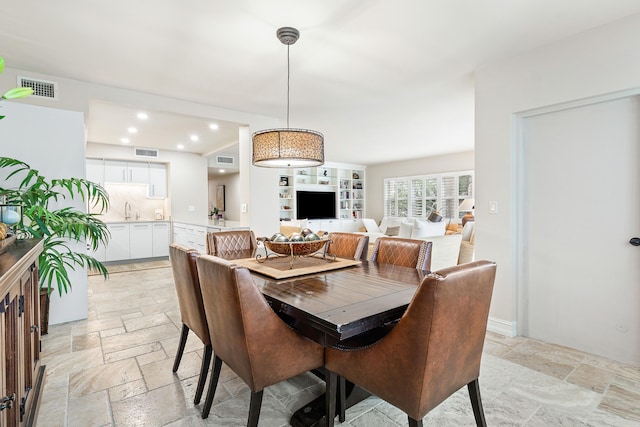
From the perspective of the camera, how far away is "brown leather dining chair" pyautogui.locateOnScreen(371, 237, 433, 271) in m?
2.36

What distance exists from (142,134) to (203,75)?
2.88 metres

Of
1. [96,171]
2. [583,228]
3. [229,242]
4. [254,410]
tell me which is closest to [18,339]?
[254,410]

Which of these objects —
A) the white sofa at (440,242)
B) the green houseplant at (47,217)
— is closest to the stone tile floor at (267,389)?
the green houseplant at (47,217)

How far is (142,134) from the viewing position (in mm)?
5434

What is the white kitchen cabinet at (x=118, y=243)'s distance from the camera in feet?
20.5

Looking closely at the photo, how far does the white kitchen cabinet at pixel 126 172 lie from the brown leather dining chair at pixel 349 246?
212 inches

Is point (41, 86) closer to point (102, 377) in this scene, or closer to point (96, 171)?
point (102, 377)

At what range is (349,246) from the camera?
292 centimetres

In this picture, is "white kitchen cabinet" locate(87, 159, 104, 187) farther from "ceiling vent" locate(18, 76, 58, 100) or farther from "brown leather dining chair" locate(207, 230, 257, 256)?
"brown leather dining chair" locate(207, 230, 257, 256)

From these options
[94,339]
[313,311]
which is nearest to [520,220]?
[313,311]

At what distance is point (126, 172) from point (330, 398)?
6.61m

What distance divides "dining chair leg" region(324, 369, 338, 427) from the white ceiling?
7.15 feet

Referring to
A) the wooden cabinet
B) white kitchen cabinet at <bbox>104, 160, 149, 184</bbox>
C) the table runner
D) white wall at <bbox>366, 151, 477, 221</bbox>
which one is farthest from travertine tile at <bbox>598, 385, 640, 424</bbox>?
white kitchen cabinet at <bbox>104, 160, 149, 184</bbox>

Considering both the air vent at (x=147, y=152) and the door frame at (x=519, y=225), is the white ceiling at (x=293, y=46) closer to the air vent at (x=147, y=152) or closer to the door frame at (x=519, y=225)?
the door frame at (x=519, y=225)
